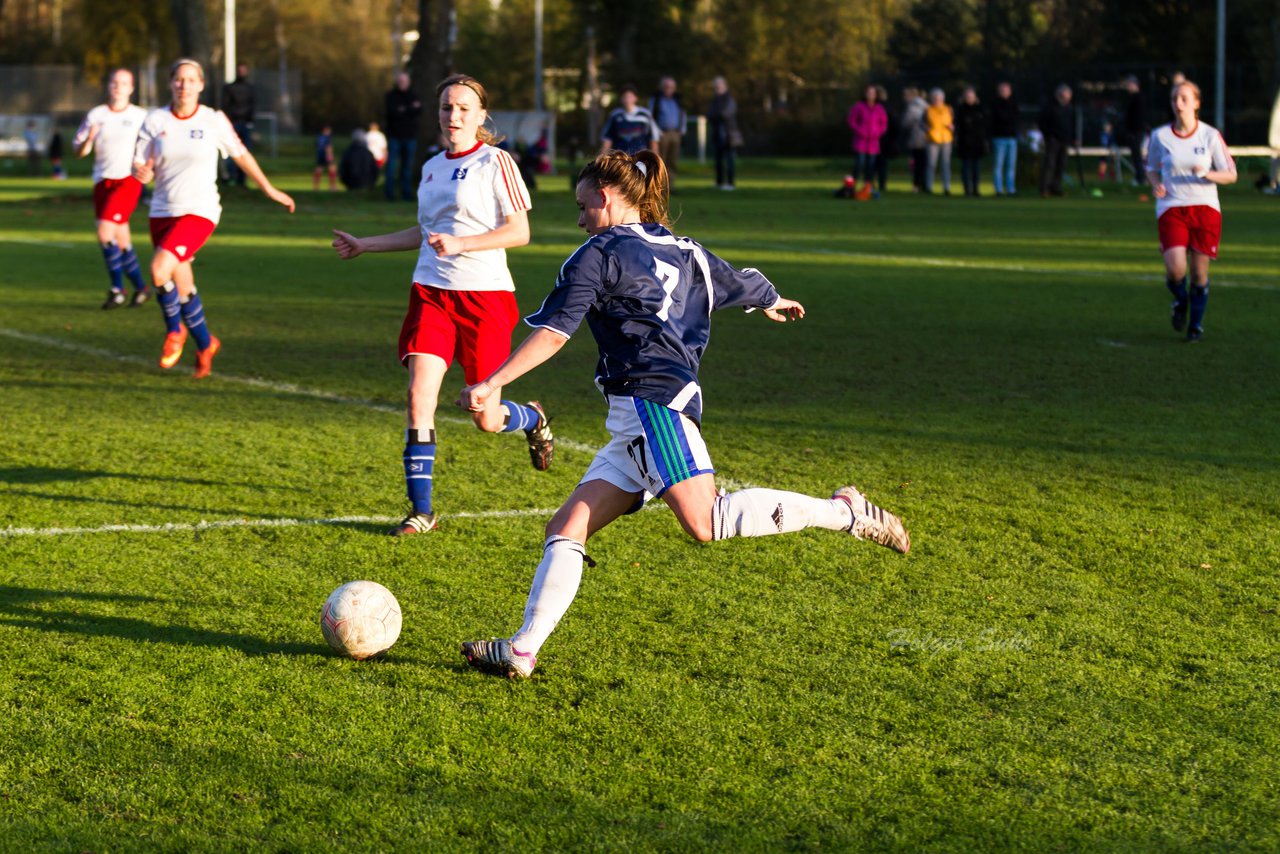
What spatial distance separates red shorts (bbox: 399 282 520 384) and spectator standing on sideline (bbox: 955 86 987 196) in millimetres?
24657

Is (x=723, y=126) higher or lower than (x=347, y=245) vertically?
higher

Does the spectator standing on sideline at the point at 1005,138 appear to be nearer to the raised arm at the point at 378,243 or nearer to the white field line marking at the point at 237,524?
the raised arm at the point at 378,243

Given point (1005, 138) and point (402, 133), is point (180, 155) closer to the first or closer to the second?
point (402, 133)

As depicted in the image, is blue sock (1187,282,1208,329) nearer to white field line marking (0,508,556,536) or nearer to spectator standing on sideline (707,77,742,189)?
white field line marking (0,508,556,536)

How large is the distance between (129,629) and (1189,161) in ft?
29.8

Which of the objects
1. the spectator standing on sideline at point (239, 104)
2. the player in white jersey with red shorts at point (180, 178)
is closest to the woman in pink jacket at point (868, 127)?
the spectator standing on sideline at point (239, 104)

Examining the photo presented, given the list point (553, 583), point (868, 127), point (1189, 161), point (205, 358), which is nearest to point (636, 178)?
point (553, 583)

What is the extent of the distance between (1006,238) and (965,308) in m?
7.38

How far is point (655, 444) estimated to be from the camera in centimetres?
474

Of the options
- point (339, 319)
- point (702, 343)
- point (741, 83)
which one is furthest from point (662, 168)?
point (741, 83)

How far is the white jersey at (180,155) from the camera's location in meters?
10.4

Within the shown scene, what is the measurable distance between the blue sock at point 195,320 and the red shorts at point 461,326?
13.0 feet

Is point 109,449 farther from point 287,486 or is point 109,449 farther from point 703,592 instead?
point 703,592

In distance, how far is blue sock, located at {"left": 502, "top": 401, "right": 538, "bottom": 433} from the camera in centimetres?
676
